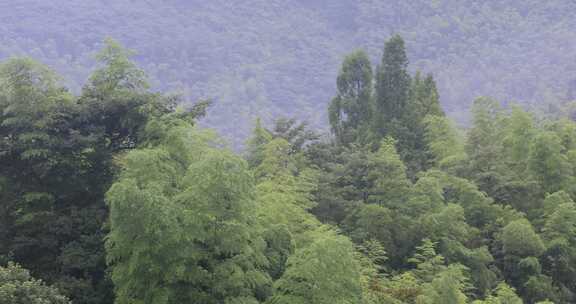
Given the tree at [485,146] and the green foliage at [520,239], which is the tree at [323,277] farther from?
the tree at [485,146]

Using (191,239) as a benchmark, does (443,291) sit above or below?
below

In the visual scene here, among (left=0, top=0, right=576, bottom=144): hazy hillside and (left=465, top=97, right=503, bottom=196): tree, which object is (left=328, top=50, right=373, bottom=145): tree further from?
(left=0, top=0, right=576, bottom=144): hazy hillside

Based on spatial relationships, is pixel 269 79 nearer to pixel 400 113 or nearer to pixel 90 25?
pixel 90 25

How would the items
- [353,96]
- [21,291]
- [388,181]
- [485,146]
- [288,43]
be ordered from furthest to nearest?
1. [288,43]
2. [353,96]
3. [485,146]
4. [388,181]
5. [21,291]

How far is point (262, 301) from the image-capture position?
13836 mm

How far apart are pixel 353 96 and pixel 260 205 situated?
16871mm

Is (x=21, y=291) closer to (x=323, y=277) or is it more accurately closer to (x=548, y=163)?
(x=323, y=277)

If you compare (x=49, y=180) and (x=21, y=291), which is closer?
(x=21, y=291)

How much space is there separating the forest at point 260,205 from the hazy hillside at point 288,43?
57.0m

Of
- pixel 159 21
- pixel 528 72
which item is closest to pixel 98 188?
pixel 528 72

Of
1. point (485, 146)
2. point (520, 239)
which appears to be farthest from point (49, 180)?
point (485, 146)

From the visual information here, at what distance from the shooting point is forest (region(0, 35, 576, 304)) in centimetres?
1251

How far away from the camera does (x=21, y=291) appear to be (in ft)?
37.2

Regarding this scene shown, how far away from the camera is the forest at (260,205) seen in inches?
492
